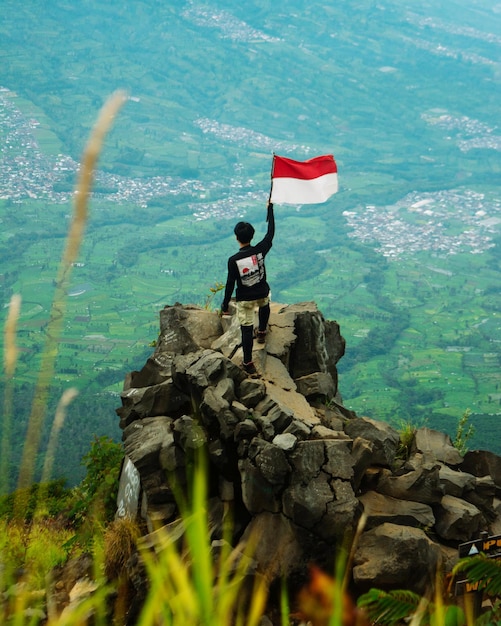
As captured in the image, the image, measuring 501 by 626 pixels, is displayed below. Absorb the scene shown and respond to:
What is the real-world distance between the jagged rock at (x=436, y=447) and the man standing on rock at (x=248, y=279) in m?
4.72

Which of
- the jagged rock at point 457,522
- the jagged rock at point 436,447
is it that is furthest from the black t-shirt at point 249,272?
the jagged rock at point 436,447

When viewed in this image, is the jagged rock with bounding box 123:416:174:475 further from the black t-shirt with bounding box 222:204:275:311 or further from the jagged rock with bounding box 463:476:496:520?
the jagged rock with bounding box 463:476:496:520

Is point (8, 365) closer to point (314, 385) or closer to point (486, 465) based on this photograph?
point (314, 385)

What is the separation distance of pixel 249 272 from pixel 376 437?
4.11 m

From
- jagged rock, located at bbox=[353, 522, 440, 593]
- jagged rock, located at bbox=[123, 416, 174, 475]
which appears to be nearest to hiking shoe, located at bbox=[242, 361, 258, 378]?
jagged rock, located at bbox=[123, 416, 174, 475]

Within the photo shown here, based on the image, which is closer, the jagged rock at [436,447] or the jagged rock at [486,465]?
the jagged rock at [486,465]

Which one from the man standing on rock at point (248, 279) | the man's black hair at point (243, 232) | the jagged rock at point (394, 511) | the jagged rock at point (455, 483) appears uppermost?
the man's black hair at point (243, 232)

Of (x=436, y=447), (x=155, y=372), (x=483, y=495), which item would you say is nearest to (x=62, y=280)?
(x=155, y=372)

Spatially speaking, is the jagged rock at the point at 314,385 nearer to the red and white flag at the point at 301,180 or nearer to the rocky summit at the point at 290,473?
the rocky summit at the point at 290,473

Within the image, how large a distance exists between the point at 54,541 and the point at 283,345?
238 inches

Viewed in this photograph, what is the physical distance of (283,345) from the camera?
1599cm

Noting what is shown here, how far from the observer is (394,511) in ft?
40.3

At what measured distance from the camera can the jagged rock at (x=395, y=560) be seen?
34.8 ft

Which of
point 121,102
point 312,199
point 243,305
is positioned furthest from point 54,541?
point 121,102
